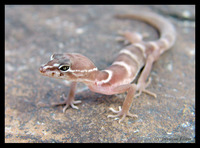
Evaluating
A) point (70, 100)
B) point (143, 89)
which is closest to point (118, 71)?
point (143, 89)

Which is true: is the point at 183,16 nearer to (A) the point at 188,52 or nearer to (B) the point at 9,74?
(A) the point at 188,52

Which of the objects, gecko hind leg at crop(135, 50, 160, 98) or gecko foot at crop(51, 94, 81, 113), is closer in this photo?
gecko foot at crop(51, 94, 81, 113)

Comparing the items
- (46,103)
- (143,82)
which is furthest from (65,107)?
(143,82)

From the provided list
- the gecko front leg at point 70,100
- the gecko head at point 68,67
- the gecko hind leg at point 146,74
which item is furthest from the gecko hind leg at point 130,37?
the gecko head at point 68,67

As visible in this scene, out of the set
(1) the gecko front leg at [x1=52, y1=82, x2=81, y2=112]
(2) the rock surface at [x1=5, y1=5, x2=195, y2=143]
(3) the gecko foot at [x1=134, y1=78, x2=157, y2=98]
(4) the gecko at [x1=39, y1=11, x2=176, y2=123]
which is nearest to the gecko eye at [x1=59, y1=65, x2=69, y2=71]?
(4) the gecko at [x1=39, y1=11, x2=176, y2=123]

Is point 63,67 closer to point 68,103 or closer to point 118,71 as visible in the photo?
point 68,103

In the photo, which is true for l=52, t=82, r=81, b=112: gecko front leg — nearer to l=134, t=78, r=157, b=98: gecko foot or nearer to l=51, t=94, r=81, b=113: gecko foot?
l=51, t=94, r=81, b=113: gecko foot

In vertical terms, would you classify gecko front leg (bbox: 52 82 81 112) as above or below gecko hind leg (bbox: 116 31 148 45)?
below
